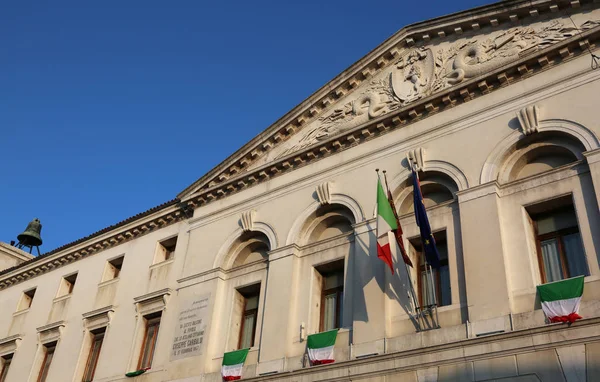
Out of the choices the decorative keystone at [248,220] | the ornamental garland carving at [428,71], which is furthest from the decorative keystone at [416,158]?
the decorative keystone at [248,220]

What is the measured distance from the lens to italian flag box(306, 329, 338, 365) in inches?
611

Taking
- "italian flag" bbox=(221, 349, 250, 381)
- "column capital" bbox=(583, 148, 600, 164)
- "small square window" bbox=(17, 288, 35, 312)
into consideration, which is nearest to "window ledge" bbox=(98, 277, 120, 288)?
"small square window" bbox=(17, 288, 35, 312)

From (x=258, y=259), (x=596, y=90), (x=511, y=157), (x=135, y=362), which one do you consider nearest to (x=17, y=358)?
(x=135, y=362)

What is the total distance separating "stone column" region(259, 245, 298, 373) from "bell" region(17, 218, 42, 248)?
2573cm

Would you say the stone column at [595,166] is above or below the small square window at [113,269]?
below

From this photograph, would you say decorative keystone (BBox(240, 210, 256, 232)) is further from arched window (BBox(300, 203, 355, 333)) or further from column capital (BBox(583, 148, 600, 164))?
column capital (BBox(583, 148, 600, 164))

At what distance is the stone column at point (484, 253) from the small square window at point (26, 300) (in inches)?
817

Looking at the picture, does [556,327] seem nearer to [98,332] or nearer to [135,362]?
[135,362]

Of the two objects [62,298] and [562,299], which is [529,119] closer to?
[562,299]

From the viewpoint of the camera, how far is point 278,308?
17.4m

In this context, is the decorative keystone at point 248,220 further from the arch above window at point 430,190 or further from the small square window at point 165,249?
the arch above window at point 430,190

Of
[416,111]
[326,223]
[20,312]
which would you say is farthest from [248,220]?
[20,312]

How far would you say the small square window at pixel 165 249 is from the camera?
75.2ft

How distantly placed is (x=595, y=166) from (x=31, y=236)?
3455 cm
